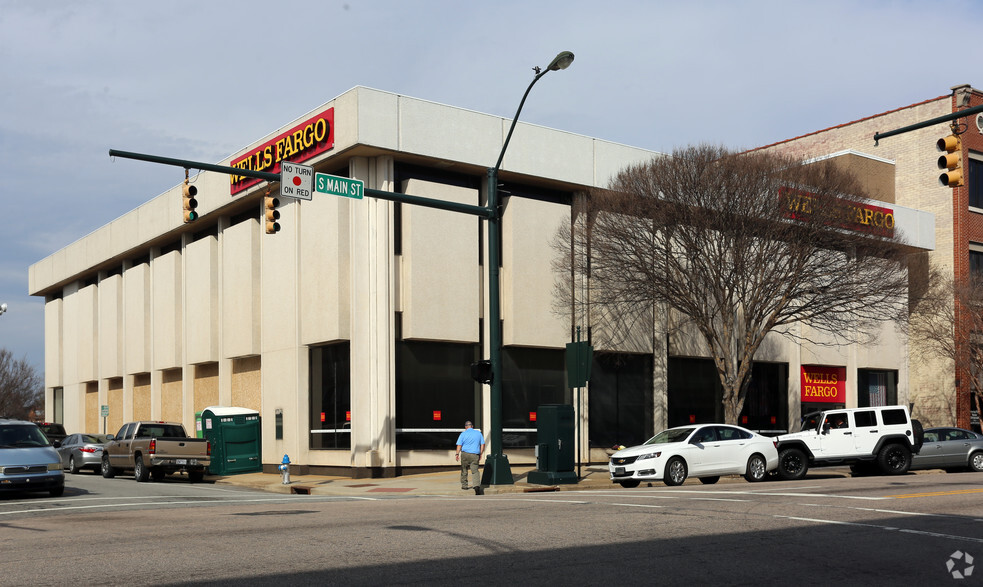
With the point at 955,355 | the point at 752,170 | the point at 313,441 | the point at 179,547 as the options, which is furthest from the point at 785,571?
the point at 955,355

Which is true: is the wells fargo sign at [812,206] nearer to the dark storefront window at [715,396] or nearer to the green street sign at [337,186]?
the dark storefront window at [715,396]

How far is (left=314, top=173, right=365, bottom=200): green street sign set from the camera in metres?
21.0

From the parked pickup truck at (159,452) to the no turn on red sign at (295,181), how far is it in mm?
11582

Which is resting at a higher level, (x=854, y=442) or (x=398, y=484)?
(x=854, y=442)

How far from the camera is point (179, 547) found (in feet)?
36.2

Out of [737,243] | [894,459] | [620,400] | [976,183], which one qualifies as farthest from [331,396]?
[976,183]

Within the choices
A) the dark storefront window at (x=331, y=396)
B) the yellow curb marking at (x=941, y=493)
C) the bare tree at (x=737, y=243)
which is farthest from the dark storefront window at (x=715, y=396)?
the yellow curb marking at (x=941, y=493)

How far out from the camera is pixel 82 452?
33.7m

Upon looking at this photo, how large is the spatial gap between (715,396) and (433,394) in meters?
13.1

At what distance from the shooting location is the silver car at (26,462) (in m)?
20.1

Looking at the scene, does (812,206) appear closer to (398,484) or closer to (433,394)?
(433,394)

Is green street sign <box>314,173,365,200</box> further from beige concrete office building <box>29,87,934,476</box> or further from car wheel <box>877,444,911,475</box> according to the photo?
car wheel <box>877,444,911,475</box>

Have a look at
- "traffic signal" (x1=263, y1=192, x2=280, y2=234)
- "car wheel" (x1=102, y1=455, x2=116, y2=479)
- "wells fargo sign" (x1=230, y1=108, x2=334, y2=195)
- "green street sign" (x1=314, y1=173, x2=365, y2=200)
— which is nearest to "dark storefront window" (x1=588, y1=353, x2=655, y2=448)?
"wells fargo sign" (x1=230, y1=108, x2=334, y2=195)

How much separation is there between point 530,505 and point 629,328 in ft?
61.0
